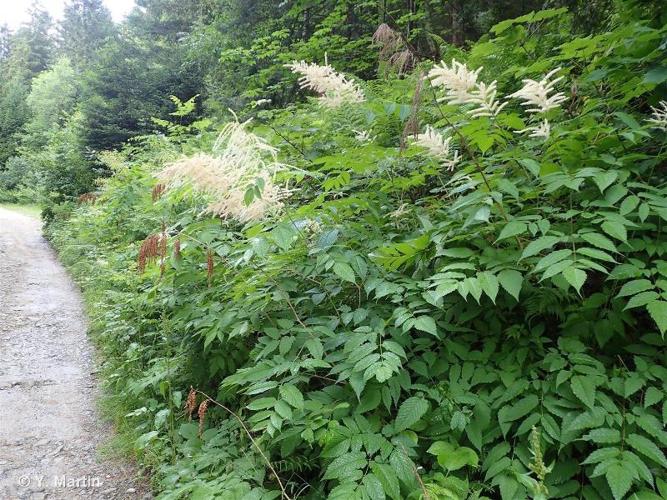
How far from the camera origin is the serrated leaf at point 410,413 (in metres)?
2.25

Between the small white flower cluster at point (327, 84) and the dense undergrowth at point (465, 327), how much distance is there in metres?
0.53

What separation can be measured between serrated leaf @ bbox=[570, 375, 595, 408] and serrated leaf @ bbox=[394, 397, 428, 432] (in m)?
0.70

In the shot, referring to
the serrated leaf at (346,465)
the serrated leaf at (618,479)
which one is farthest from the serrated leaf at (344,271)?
the serrated leaf at (618,479)

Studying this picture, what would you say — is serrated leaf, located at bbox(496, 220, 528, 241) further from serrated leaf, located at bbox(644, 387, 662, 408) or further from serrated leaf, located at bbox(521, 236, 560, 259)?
serrated leaf, located at bbox(644, 387, 662, 408)

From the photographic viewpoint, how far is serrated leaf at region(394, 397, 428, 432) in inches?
88.4

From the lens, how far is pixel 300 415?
7.95 feet

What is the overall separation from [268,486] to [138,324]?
3576 mm

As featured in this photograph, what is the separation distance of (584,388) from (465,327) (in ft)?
2.40

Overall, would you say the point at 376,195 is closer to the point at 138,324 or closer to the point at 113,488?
the point at 113,488

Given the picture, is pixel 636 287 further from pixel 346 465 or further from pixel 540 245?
pixel 346 465

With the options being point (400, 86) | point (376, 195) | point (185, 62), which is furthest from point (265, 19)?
point (376, 195)

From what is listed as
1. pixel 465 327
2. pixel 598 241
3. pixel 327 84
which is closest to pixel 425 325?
pixel 465 327

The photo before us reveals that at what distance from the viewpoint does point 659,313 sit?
1.87m

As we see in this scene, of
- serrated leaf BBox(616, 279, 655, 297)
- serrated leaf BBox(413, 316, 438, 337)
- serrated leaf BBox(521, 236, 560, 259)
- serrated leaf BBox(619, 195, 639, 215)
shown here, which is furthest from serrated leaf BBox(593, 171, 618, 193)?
serrated leaf BBox(413, 316, 438, 337)
